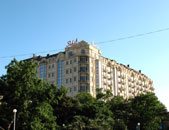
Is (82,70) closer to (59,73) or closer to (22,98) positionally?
(59,73)

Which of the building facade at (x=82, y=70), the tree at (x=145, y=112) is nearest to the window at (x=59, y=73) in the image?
the building facade at (x=82, y=70)

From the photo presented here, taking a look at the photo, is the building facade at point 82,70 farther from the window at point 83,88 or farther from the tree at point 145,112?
the tree at point 145,112

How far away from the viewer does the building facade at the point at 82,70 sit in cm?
7869

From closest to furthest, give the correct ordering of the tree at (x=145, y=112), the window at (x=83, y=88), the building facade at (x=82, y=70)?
the tree at (x=145, y=112)
the window at (x=83, y=88)
the building facade at (x=82, y=70)

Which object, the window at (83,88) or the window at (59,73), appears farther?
the window at (59,73)

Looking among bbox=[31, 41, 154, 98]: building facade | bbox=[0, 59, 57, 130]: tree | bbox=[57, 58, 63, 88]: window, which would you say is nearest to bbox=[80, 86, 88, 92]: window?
bbox=[31, 41, 154, 98]: building facade

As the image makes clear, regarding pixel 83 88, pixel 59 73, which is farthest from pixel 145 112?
pixel 59 73

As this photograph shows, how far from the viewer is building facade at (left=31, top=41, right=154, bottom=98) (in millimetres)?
78688

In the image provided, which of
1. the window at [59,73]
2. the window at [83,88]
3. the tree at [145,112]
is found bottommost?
the tree at [145,112]

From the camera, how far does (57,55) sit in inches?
3430

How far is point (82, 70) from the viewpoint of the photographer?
261 ft

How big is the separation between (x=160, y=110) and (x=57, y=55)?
4476cm

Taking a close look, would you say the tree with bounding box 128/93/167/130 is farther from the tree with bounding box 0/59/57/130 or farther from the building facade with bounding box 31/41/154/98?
the building facade with bounding box 31/41/154/98

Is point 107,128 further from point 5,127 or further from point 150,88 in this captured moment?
point 150,88
